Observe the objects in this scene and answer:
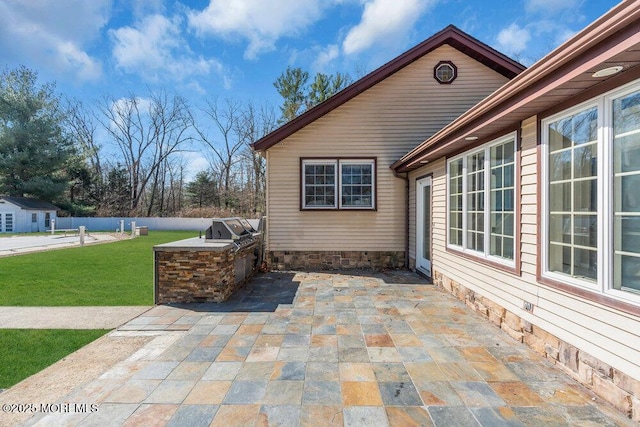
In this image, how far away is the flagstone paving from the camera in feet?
7.00

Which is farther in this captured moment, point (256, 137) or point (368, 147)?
point (256, 137)

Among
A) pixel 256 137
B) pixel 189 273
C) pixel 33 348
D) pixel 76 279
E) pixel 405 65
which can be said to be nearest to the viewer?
pixel 33 348

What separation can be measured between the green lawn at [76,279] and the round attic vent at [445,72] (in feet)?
27.4

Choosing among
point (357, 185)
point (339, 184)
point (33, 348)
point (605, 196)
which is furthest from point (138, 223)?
point (605, 196)

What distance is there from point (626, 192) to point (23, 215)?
30062 mm

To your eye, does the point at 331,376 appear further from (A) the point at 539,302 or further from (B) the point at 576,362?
(A) the point at 539,302

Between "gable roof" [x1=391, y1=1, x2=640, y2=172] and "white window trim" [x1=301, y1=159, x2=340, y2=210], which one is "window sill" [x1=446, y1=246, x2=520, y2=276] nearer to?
"gable roof" [x1=391, y1=1, x2=640, y2=172]

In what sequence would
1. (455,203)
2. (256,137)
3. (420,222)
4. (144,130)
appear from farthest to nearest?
(144,130), (256,137), (420,222), (455,203)

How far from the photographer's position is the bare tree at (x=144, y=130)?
28.5 m

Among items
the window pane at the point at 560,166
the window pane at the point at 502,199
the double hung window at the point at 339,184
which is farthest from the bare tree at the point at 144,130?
the window pane at the point at 560,166

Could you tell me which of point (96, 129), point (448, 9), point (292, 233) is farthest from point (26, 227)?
point (448, 9)

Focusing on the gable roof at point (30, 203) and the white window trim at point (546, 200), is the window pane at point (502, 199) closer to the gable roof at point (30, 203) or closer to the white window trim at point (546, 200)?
the white window trim at point (546, 200)

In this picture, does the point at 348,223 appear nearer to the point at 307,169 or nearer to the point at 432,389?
the point at 307,169

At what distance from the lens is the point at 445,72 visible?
25.2 ft
